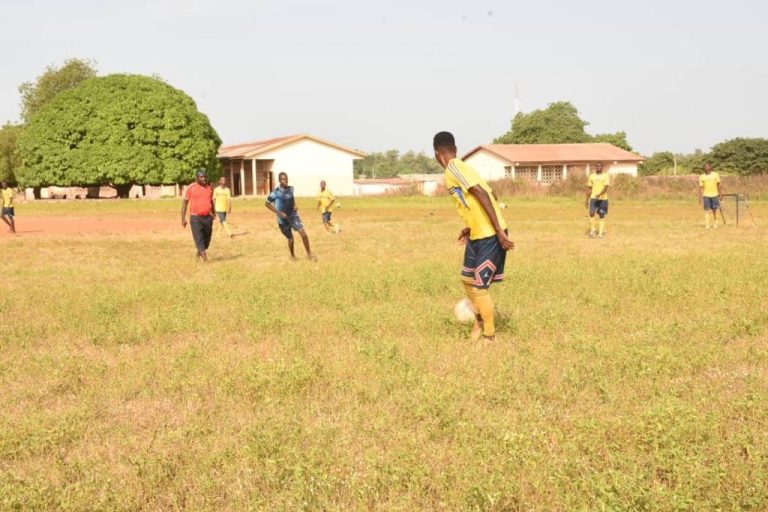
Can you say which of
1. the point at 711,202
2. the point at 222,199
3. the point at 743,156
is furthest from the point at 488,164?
the point at 222,199

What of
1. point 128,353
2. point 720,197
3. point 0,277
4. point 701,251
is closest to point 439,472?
point 128,353

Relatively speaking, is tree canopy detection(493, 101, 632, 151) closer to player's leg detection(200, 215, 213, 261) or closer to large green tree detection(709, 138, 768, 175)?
large green tree detection(709, 138, 768, 175)

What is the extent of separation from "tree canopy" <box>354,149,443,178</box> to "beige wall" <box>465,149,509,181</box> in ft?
284

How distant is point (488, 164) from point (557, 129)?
22.0 meters

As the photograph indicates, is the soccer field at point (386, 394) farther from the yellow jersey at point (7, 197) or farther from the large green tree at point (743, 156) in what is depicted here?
the large green tree at point (743, 156)

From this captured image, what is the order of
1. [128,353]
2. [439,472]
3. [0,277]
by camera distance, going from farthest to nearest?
[0,277] → [128,353] → [439,472]

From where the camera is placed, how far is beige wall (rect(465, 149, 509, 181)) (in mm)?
70688

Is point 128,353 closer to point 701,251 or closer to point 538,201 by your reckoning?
point 701,251

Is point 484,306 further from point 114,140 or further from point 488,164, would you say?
point 488,164

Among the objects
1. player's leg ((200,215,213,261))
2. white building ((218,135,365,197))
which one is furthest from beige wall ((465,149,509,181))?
player's leg ((200,215,213,261))

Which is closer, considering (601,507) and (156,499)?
(601,507)

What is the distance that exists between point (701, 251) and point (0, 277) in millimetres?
13595

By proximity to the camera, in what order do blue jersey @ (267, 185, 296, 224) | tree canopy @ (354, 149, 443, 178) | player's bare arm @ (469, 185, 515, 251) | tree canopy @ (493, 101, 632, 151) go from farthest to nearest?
tree canopy @ (354, 149, 443, 178) < tree canopy @ (493, 101, 632, 151) < blue jersey @ (267, 185, 296, 224) < player's bare arm @ (469, 185, 515, 251)

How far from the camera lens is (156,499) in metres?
4.05
